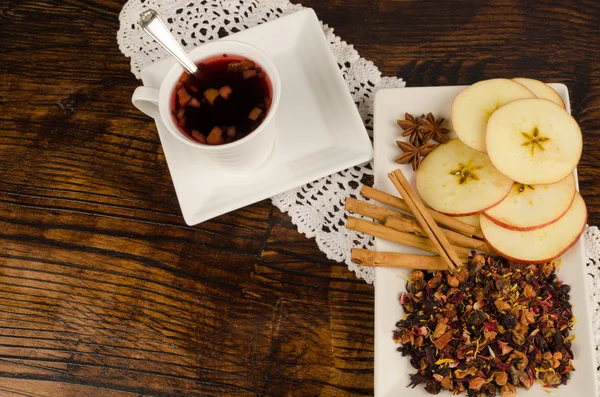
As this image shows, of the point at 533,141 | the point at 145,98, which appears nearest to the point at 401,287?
the point at 533,141

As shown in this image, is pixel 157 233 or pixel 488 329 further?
pixel 157 233

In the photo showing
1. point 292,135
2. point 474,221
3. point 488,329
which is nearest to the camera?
point 488,329

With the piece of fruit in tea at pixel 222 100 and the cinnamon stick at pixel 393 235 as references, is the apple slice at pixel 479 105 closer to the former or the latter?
the cinnamon stick at pixel 393 235

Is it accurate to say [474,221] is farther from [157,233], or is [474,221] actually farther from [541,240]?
[157,233]

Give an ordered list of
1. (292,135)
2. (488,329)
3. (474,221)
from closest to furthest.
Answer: (488,329) → (474,221) → (292,135)

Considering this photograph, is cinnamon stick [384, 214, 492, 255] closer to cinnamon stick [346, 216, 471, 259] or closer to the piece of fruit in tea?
cinnamon stick [346, 216, 471, 259]

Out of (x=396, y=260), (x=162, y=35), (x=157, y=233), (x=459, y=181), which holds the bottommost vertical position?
(x=157, y=233)

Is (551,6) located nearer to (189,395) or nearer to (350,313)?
(350,313)
